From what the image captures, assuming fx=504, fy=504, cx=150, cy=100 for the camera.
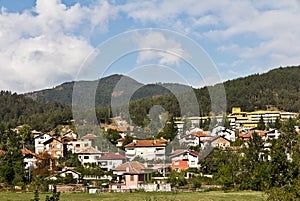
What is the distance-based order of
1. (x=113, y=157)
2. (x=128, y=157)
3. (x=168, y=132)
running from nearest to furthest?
(x=113, y=157)
(x=128, y=157)
(x=168, y=132)

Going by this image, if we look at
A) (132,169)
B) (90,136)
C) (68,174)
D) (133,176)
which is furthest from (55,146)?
(133,176)

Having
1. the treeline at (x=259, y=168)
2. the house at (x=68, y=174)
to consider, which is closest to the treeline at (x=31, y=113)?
the house at (x=68, y=174)

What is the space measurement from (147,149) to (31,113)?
133 feet

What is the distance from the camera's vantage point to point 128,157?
3102 centimetres

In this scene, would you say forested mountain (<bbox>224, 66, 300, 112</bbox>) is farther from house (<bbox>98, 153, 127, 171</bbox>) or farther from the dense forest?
house (<bbox>98, 153, 127, 171</bbox>)

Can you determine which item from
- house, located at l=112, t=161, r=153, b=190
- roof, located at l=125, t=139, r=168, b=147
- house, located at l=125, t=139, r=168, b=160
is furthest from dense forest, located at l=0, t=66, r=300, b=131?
house, located at l=112, t=161, r=153, b=190

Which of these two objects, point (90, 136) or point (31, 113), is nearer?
point (90, 136)

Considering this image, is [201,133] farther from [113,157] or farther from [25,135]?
[25,135]

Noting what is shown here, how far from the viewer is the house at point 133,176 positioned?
23062 mm

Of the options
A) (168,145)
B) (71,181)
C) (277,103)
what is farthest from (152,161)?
(277,103)

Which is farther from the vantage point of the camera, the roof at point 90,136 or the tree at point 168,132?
the roof at point 90,136

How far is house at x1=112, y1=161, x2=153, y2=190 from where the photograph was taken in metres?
23.1

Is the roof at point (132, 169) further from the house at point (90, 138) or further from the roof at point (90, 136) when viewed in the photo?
the roof at point (90, 136)

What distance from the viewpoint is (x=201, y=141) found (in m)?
35.5
